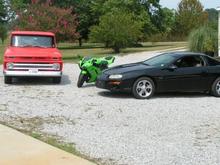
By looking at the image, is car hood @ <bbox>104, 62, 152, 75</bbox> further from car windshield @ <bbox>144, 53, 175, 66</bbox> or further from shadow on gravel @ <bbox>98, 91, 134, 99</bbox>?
shadow on gravel @ <bbox>98, 91, 134, 99</bbox>

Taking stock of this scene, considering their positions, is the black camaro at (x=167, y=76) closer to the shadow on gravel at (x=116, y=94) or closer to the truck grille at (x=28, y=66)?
the shadow on gravel at (x=116, y=94)

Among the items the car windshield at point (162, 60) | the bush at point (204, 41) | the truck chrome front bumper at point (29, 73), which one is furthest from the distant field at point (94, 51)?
the car windshield at point (162, 60)

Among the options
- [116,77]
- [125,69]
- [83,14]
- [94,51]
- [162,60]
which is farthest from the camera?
[83,14]

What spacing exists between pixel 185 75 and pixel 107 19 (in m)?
28.4

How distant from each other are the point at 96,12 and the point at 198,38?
1272 inches

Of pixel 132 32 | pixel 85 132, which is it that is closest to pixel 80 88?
pixel 85 132

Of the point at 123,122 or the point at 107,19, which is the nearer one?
the point at 123,122

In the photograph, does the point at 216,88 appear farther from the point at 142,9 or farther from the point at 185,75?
the point at 142,9

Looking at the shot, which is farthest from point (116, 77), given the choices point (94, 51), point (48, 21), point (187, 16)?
point (187, 16)

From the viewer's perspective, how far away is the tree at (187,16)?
74375mm

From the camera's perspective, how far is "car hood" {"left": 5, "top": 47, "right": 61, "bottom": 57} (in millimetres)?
15500

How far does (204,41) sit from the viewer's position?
96.6ft

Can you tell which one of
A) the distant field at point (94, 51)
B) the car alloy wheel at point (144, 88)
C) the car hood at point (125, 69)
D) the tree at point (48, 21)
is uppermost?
the tree at point (48, 21)

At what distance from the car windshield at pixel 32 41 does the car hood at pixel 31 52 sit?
38 centimetres
